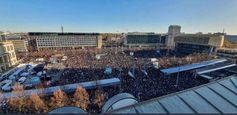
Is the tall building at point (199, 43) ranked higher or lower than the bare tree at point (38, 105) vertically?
higher

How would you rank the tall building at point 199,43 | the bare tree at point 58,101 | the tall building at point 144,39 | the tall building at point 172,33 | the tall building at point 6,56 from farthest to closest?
the tall building at point 144,39 → the tall building at point 172,33 → the tall building at point 199,43 → the tall building at point 6,56 → the bare tree at point 58,101

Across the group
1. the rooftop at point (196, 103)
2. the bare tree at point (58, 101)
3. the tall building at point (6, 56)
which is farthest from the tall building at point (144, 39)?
the rooftop at point (196, 103)

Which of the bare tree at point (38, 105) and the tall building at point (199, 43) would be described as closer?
the bare tree at point (38, 105)

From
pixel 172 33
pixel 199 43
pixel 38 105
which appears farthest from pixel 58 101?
pixel 172 33

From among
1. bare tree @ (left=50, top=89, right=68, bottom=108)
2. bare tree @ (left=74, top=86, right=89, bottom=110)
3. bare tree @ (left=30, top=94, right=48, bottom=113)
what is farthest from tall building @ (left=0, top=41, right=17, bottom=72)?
bare tree @ (left=74, top=86, right=89, bottom=110)

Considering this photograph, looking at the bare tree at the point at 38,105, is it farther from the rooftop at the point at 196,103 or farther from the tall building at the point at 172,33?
the tall building at the point at 172,33

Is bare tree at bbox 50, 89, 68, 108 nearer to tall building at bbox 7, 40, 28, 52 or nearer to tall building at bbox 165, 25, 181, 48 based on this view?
tall building at bbox 7, 40, 28, 52

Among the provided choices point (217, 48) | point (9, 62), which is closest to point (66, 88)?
point (9, 62)

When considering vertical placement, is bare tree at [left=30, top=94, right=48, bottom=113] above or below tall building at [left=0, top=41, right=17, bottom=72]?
below
